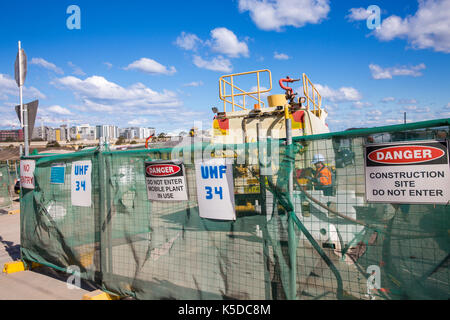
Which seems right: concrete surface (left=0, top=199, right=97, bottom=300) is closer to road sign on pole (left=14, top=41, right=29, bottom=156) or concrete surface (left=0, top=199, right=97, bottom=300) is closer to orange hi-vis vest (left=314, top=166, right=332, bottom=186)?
road sign on pole (left=14, top=41, right=29, bottom=156)

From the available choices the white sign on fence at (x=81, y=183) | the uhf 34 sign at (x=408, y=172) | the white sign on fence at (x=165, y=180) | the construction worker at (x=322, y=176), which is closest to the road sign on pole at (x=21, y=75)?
the white sign on fence at (x=81, y=183)

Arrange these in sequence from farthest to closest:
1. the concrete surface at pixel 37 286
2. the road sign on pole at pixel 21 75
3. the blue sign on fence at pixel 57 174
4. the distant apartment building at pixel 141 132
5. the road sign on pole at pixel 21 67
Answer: the distant apartment building at pixel 141 132
the road sign on pole at pixel 21 67
the road sign on pole at pixel 21 75
the blue sign on fence at pixel 57 174
the concrete surface at pixel 37 286

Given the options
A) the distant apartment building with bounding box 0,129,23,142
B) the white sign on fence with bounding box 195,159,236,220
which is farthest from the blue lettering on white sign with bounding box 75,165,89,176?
the distant apartment building with bounding box 0,129,23,142

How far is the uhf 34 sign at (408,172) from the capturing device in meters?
2.38

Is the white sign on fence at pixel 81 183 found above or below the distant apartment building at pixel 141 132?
below

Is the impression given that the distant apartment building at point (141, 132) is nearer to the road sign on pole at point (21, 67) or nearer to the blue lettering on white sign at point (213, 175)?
the road sign on pole at point (21, 67)

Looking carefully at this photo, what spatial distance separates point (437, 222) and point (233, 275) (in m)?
2.00

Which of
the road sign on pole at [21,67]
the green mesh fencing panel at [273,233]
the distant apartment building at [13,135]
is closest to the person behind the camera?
the green mesh fencing panel at [273,233]

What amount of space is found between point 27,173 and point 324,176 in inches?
224

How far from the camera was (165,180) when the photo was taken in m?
3.84

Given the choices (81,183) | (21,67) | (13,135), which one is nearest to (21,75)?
(21,67)

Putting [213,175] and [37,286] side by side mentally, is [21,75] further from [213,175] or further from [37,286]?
[213,175]

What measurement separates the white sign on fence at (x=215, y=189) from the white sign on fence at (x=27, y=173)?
409 centimetres
